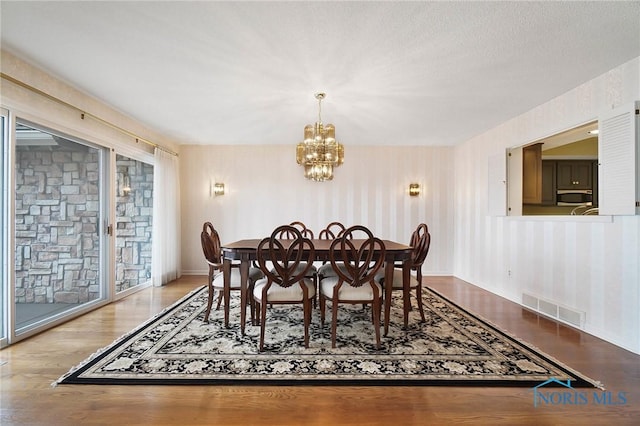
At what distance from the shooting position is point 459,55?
2369mm

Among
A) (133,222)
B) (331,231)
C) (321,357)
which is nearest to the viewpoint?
(321,357)

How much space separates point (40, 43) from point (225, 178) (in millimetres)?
3367

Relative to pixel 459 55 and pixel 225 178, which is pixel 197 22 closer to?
pixel 459 55

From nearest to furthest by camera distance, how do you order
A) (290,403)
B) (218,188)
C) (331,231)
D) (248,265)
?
1. (290,403)
2. (248,265)
3. (331,231)
4. (218,188)

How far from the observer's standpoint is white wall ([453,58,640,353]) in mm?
2518

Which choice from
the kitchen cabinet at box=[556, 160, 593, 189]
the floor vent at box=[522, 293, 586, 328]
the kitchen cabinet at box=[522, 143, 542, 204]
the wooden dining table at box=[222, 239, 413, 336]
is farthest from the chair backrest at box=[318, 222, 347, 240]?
the kitchen cabinet at box=[556, 160, 593, 189]

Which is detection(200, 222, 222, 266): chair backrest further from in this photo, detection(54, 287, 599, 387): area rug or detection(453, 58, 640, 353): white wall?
detection(453, 58, 640, 353): white wall

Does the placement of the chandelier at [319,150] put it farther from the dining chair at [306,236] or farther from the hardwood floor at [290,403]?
the hardwood floor at [290,403]

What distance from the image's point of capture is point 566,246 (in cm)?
312

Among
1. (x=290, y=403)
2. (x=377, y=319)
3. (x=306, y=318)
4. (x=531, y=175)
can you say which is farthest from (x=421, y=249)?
(x=531, y=175)

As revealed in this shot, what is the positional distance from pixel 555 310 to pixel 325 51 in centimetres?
356

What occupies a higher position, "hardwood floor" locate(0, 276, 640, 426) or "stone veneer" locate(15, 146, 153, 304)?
"stone veneer" locate(15, 146, 153, 304)

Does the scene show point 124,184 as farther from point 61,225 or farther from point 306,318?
point 306,318

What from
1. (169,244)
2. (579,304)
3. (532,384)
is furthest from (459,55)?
(169,244)
